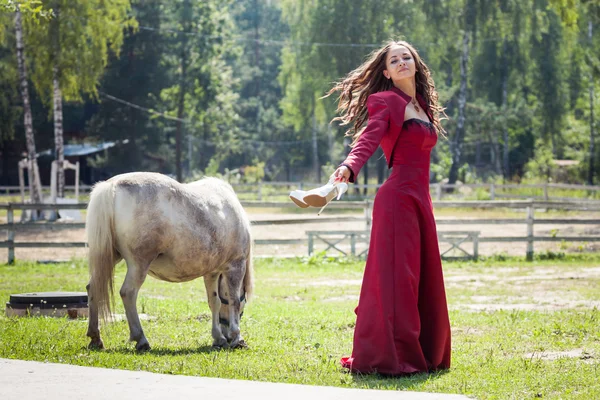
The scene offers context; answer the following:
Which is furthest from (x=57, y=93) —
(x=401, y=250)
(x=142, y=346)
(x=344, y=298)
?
(x=401, y=250)

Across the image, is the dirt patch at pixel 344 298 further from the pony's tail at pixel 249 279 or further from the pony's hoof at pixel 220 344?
the pony's hoof at pixel 220 344

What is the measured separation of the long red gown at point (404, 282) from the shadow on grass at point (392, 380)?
0.05 meters

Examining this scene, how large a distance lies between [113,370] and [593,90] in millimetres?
42482

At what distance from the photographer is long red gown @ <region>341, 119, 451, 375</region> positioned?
5.56m

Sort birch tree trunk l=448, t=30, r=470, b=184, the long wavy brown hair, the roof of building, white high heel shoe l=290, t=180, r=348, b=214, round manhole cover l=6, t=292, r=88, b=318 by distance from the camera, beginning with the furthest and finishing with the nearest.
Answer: the roof of building → birch tree trunk l=448, t=30, r=470, b=184 → round manhole cover l=6, t=292, r=88, b=318 → the long wavy brown hair → white high heel shoe l=290, t=180, r=348, b=214

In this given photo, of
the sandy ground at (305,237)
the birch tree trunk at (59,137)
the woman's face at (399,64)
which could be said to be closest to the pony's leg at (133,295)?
the woman's face at (399,64)

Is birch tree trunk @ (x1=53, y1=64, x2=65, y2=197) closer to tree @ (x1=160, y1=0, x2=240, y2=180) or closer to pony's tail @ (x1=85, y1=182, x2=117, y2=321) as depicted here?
tree @ (x1=160, y1=0, x2=240, y2=180)

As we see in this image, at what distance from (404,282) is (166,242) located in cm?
226

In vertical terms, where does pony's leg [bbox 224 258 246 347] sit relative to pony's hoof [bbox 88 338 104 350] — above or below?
above

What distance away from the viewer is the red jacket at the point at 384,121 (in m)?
5.46

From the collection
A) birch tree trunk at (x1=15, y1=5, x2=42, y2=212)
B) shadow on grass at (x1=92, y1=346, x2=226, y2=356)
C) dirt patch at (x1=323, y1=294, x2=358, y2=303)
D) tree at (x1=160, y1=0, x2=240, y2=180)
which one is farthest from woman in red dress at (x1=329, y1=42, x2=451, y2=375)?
tree at (x1=160, y1=0, x2=240, y2=180)

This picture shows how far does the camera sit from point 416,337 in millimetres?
5562

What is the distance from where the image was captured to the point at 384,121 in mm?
5625

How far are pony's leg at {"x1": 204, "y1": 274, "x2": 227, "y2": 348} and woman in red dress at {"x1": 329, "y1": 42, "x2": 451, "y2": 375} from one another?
177 centimetres
